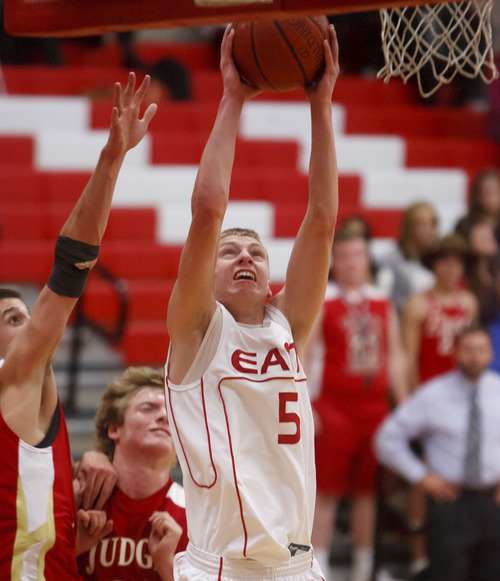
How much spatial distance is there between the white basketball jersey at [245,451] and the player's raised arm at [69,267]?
1.24 feet

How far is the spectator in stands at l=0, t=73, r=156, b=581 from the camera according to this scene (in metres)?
2.69

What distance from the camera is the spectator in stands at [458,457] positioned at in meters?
5.29

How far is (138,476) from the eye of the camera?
3.32 meters

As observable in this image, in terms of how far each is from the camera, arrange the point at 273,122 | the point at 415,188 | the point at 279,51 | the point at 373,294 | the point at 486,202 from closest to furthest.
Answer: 1. the point at 279,51
2. the point at 373,294
3. the point at 486,202
4. the point at 415,188
5. the point at 273,122

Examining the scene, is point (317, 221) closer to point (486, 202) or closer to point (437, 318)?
point (437, 318)

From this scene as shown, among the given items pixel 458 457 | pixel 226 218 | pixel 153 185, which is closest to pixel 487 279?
pixel 458 457

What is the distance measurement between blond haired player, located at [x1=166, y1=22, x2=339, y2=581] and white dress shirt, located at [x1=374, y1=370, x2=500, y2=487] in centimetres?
260

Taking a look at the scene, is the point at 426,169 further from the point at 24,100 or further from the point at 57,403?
the point at 57,403

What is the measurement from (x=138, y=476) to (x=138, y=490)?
0.16 feet

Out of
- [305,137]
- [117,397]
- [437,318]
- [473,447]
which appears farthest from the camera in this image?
[305,137]

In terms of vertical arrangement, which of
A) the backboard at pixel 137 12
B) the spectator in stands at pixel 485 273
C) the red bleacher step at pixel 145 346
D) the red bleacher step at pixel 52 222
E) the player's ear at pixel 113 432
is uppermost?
the red bleacher step at pixel 52 222

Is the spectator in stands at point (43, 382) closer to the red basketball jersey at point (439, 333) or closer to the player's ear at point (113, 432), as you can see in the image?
the player's ear at point (113, 432)

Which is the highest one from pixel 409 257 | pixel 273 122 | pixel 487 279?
pixel 273 122

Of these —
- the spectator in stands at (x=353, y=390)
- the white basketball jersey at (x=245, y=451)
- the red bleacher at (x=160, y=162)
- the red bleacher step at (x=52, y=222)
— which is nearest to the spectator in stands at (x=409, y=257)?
the spectator in stands at (x=353, y=390)
